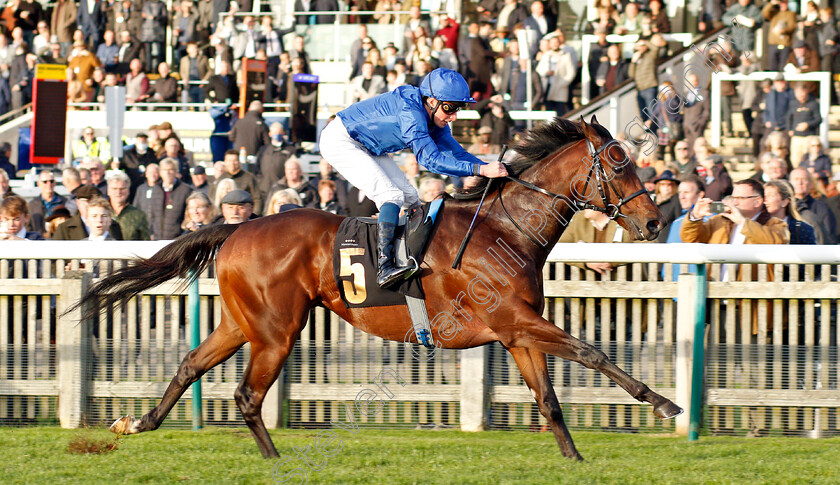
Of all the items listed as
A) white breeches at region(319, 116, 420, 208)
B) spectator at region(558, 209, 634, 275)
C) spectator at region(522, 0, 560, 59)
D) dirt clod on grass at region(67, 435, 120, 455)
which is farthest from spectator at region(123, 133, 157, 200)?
white breeches at region(319, 116, 420, 208)

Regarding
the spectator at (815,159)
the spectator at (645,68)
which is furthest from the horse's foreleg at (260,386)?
the spectator at (645,68)

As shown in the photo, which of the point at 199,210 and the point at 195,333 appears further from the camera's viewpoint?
the point at 199,210

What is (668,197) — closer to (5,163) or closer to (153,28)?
(5,163)

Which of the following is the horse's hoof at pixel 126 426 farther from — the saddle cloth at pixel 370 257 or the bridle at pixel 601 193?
the bridle at pixel 601 193

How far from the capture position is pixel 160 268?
5484 millimetres

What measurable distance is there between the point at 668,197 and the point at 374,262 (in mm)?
3400

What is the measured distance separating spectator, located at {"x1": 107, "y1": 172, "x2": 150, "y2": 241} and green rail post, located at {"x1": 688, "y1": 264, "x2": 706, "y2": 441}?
4.02m

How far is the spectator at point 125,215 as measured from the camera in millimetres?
7477

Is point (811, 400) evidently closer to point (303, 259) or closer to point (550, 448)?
point (550, 448)

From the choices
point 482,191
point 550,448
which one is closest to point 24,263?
point 482,191

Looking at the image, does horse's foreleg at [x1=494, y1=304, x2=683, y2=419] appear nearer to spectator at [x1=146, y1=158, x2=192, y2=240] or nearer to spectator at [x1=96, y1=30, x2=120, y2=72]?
spectator at [x1=146, y1=158, x2=192, y2=240]

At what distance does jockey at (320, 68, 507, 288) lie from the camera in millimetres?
4812

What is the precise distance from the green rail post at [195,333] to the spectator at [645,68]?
6.28 metres

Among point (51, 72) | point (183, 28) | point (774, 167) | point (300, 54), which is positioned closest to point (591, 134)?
point (774, 167)
